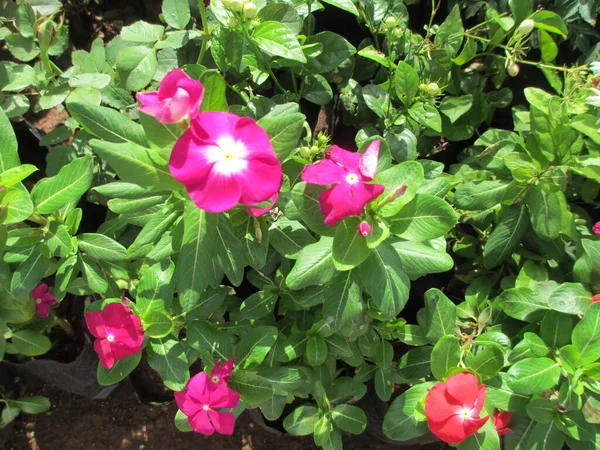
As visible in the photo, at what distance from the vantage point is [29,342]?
1.64 metres

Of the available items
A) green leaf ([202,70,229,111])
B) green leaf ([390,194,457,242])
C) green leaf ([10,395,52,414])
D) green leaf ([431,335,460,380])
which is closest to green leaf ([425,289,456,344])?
green leaf ([431,335,460,380])

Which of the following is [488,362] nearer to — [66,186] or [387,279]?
[387,279]

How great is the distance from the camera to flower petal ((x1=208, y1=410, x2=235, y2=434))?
1152 millimetres

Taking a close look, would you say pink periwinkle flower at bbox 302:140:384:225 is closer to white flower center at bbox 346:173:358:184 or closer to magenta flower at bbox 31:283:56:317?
white flower center at bbox 346:173:358:184

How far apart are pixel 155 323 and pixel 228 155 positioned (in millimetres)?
606

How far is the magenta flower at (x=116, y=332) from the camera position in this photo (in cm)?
118

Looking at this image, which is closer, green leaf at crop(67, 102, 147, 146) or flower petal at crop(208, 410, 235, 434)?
green leaf at crop(67, 102, 147, 146)

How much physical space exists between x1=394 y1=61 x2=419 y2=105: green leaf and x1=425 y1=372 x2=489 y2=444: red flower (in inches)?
31.8

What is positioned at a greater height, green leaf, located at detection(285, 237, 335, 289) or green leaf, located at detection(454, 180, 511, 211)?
green leaf, located at detection(285, 237, 335, 289)

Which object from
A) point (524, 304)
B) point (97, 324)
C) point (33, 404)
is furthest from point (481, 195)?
point (33, 404)

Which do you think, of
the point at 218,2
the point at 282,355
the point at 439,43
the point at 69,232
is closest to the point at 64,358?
the point at 69,232

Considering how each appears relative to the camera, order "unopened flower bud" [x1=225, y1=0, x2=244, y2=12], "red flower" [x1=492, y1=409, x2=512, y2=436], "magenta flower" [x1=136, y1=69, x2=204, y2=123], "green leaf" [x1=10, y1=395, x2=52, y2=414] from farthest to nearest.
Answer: "green leaf" [x1=10, y1=395, x2=52, y2=414]
"red flower" [x1=492, y1=409, x2=512, y2=436]
"unopened flower bud" [x1=225, y1=0, x2=244, y2=12]
"magenta flower" [x1=136, y1=69, x2=204, y2=123]

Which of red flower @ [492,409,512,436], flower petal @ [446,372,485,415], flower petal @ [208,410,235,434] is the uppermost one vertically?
flower petal @ [446,372,485,415]

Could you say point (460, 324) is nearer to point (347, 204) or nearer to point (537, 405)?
point (537, 405)
